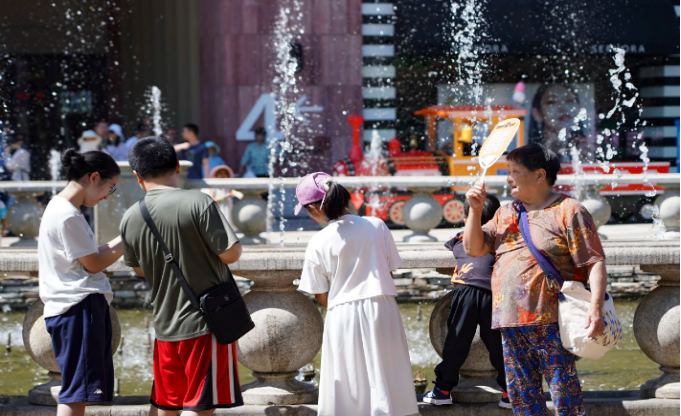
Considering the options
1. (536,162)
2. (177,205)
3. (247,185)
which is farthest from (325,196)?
(247,185)

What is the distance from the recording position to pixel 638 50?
17.4 meters

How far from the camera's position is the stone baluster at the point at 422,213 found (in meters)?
8.98

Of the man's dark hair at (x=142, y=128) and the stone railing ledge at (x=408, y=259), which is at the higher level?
the man's dark hair at (x=142, y=128)

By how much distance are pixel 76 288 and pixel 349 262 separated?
118 centimetres

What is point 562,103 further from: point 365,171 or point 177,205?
point 177,205

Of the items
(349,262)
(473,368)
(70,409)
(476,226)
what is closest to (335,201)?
(349,262)

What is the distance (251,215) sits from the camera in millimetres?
8484

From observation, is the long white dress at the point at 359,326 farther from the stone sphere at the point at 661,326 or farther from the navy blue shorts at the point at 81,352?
the stone sphere at the point at 661,326

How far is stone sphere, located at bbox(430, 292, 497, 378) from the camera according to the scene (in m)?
4.07

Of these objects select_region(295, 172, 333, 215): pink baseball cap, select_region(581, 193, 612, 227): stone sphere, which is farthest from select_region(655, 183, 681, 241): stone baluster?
select_region(295, 172, 333, 215): pink baseball cap

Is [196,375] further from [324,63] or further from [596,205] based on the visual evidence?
[324,63]

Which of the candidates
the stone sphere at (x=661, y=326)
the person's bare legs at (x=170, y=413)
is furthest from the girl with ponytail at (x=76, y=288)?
the stone sphere at (x=661, y=326)

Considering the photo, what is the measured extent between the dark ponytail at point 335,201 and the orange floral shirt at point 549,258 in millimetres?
739

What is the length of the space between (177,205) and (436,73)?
14178 millimetres
